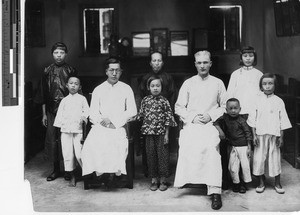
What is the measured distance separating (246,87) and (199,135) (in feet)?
2.56

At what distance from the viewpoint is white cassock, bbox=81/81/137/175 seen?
182 inches

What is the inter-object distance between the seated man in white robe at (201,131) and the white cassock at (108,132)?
0.57 meters

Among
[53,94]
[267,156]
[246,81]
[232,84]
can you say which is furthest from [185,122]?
[53,94]

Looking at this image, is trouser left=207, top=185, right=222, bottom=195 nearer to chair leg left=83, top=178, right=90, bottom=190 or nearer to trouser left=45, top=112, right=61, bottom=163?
chair leg left=83, top=178, right=90, bottom=190

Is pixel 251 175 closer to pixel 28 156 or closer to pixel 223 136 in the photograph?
pixel 223 136

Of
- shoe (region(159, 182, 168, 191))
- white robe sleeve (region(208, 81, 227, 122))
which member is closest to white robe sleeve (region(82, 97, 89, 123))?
shoe (region(159, 182, 168, 191))

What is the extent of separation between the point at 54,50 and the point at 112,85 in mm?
737

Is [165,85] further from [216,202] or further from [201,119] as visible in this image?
[216,202]

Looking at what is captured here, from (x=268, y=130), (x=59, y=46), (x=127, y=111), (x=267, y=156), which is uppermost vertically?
(x=59, y=46)

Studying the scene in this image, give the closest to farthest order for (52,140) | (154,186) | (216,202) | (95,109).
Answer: (216,202)
(154,186)
(95,109)
(52,140)

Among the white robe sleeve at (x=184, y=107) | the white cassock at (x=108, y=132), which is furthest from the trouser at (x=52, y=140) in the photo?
the white robe sleeve at (x=184, y=107)

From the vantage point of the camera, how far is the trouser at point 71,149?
4859mm

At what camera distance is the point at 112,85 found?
481 centimetres

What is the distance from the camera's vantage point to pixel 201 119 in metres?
4.59
